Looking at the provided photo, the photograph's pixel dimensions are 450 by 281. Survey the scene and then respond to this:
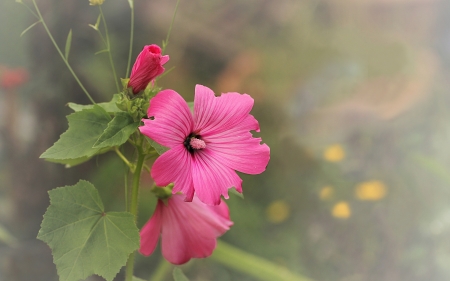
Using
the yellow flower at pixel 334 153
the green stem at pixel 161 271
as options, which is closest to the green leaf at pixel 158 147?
the green stem at pixel 161 271

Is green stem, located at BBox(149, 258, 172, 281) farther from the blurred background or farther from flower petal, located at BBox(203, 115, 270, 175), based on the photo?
flower petal, located at BBox(203, 115, 270, 175)

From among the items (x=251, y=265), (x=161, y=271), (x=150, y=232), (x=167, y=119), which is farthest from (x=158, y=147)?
(x=251, y=265)

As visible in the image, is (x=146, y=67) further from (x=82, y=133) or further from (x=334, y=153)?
(x=334, y=153)

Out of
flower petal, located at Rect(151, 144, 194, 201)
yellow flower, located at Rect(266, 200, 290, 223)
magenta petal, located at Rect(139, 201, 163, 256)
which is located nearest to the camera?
flower petal, located at Rect(151, 144, 194, 201)

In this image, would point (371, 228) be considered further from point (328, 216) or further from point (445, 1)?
point (445, 1)

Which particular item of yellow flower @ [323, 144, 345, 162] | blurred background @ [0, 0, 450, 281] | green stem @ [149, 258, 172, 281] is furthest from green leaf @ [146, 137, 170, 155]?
yellow flower @ [323, 144, 345, 162]

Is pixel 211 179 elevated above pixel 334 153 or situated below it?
below
